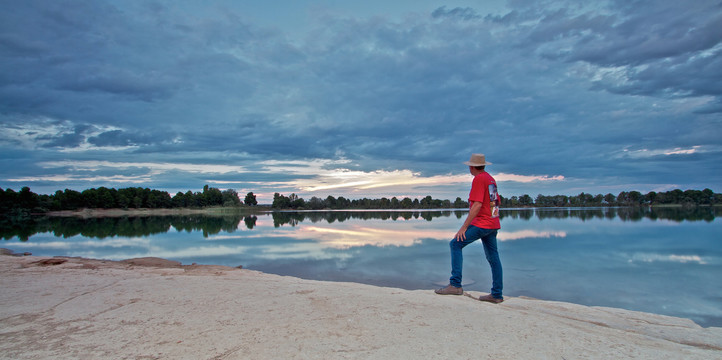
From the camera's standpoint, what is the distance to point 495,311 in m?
4.65

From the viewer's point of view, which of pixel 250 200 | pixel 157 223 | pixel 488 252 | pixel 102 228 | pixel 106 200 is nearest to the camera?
pixel 488 252

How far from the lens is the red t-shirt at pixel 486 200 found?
5621 millimetres

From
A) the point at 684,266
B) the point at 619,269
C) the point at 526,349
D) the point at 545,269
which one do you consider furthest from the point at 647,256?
the point at 526,349

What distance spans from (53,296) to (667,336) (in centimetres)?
876

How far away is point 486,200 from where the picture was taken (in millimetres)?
5719

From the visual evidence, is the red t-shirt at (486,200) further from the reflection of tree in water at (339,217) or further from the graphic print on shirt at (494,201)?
the reflection of tree in water at (339,217)

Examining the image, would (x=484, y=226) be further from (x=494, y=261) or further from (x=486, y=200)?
(x=494, y=261)

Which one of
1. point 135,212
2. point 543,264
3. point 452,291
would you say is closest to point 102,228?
point 543,264

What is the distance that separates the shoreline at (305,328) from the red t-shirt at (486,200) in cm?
126

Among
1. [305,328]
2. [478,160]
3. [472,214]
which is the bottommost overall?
[305,328]

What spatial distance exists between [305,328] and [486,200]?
11.3 ft

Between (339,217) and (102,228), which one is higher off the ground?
(339,217)

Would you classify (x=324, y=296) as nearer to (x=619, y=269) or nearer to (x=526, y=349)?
Result: (x=526, y=349)

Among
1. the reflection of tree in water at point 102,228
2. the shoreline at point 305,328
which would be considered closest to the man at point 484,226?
the shoreline at point 305,328
